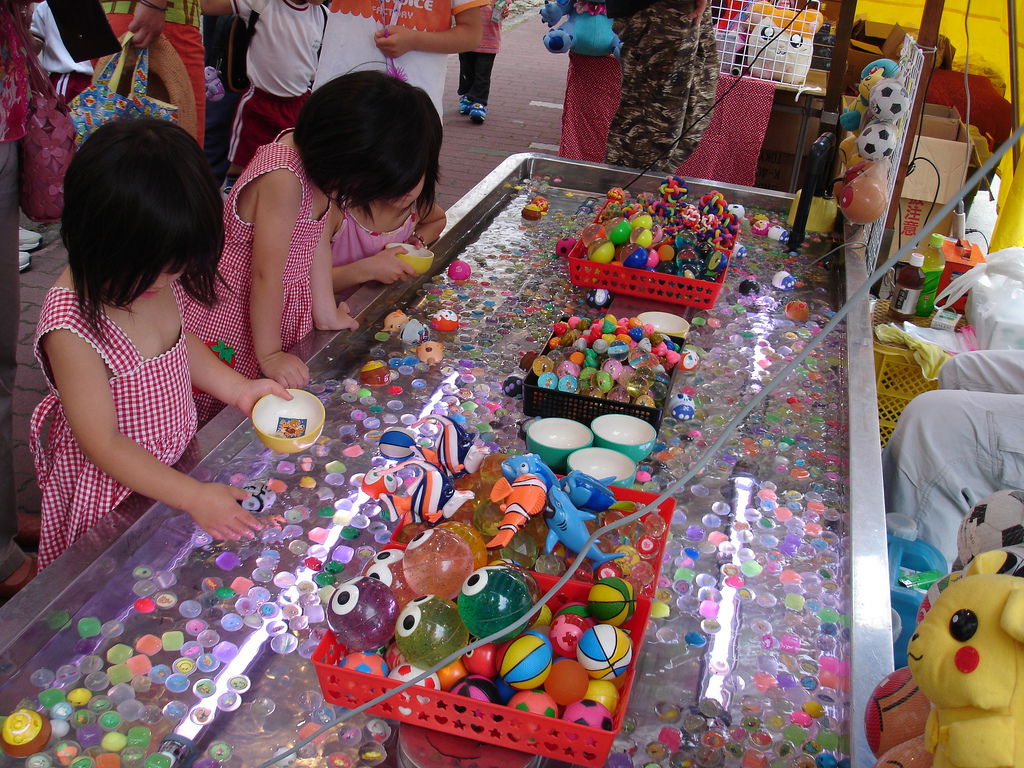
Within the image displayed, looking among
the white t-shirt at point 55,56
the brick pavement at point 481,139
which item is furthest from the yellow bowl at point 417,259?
the white t-shirt at point 55,56

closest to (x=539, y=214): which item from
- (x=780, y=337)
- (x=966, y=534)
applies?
(x=780, y=337)

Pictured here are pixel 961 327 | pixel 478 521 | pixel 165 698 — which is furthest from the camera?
pixel 961 327

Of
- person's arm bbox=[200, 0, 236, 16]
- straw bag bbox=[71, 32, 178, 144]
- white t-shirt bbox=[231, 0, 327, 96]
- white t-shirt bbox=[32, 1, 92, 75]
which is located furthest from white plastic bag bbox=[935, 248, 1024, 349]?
white t-shirt bbox=[32, 1, 92, 75]

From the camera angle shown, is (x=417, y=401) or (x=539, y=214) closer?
(x=417, y=401)

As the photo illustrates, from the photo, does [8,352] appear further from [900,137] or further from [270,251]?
[900,137]

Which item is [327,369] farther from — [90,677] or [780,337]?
[780,337]

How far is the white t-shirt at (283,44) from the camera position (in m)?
3.15

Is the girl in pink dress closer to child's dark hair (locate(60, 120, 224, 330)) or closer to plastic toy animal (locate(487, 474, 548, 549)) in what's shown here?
child's dark hair (locate(60, 120, 224, 330))

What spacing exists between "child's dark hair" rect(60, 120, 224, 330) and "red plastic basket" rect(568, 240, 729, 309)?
Answer: 40.5 inches

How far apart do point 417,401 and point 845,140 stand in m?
1.77

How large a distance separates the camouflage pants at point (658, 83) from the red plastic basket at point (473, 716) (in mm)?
2406

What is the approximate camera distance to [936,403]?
1.92 meters

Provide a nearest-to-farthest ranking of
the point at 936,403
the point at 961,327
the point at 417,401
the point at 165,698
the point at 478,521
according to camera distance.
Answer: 1. the point at 165,698
2. the point at 478,521
3. the point at 417,401
4. the point at 936,403
5. the point at 961,327

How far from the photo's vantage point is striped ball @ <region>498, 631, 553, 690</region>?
3.08 feet
